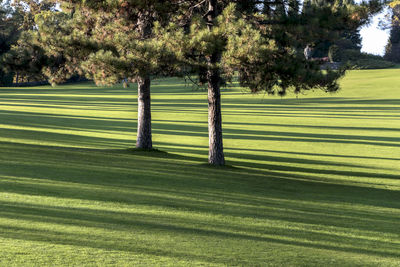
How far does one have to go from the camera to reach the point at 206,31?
1391 cm

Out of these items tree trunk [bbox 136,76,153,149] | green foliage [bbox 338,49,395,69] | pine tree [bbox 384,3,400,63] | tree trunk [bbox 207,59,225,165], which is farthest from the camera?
pine tree [bbox 384,3,400,63]

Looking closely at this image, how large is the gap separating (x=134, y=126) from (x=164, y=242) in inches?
879

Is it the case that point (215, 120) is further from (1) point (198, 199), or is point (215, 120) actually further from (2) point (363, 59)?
(2) point (363, 59)

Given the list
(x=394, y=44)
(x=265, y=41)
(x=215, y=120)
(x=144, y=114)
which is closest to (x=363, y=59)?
(x=394, y=44)

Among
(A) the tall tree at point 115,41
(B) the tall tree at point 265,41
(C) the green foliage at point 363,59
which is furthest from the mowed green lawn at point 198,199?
(C) the green foliage at point 363,59

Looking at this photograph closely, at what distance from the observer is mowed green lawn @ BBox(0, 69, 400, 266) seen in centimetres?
702

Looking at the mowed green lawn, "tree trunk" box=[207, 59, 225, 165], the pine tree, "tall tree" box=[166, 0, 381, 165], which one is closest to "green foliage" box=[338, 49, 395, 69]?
the pine tree

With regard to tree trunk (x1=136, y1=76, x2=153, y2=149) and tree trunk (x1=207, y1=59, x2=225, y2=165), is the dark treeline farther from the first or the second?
tree trunk (x1=136, y1=76, x2=153, y2=149)

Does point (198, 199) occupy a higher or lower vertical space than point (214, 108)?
lower

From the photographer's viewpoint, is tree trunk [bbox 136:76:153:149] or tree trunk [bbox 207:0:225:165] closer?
tree trunk [bbox 207:0:225:165]

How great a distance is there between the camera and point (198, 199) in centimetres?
1085

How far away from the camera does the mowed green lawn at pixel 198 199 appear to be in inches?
276

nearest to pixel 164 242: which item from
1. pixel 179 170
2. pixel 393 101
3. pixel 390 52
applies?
pixel 179 170

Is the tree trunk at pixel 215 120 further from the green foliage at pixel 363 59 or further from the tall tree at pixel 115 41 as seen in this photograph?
the green foliage at pixel 363 59
